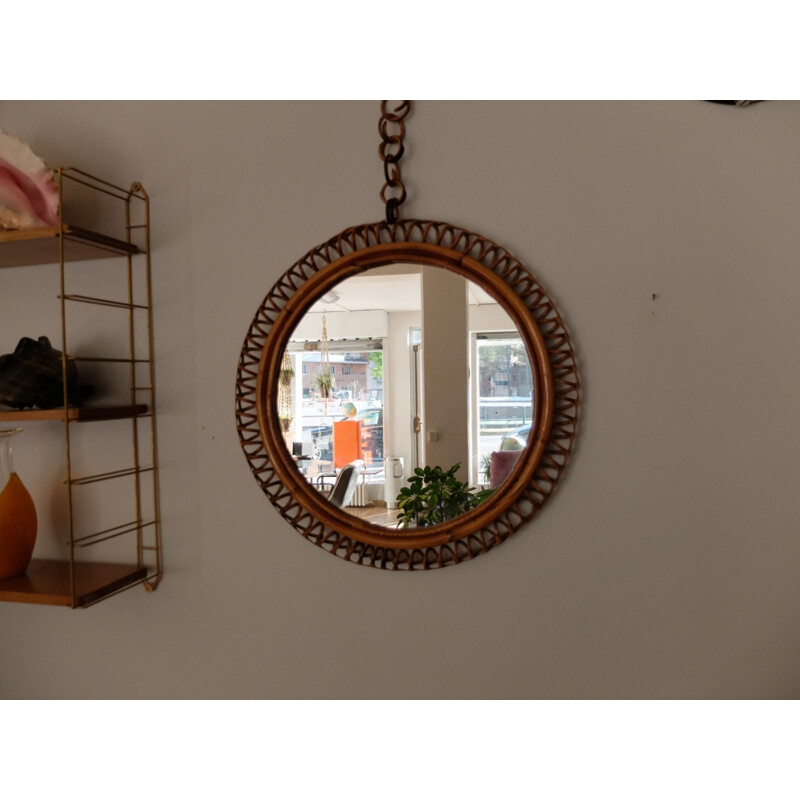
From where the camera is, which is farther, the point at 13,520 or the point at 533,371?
the point at 13,520

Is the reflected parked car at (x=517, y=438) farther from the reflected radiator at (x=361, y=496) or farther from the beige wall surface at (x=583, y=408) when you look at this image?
the reflected radiator at (x=361, y=496)

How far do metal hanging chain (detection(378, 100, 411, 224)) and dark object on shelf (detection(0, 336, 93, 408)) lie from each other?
25.0 inches

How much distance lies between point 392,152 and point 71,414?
0.72m

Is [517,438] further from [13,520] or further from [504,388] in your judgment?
[13,520]

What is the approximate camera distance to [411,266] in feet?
3.84

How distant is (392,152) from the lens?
1190 millimetres

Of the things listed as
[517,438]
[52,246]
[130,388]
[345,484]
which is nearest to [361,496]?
[345,484]

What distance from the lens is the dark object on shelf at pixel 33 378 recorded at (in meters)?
1.19

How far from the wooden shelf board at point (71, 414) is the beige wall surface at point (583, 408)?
0.13 metres

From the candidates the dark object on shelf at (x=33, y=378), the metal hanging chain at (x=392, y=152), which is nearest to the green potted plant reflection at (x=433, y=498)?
the metal hanging chain at (x=392, y=152)

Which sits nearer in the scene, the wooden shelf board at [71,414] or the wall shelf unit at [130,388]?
the wooden shelf board at [71,414]

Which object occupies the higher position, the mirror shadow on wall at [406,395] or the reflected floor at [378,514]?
the mirror shadow on wall at [406,395]

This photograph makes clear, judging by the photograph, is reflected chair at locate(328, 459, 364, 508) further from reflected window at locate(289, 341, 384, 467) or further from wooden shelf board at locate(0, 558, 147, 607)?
wooden shelf board at locate(0, 558, 147, 607)

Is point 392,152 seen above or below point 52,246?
above
